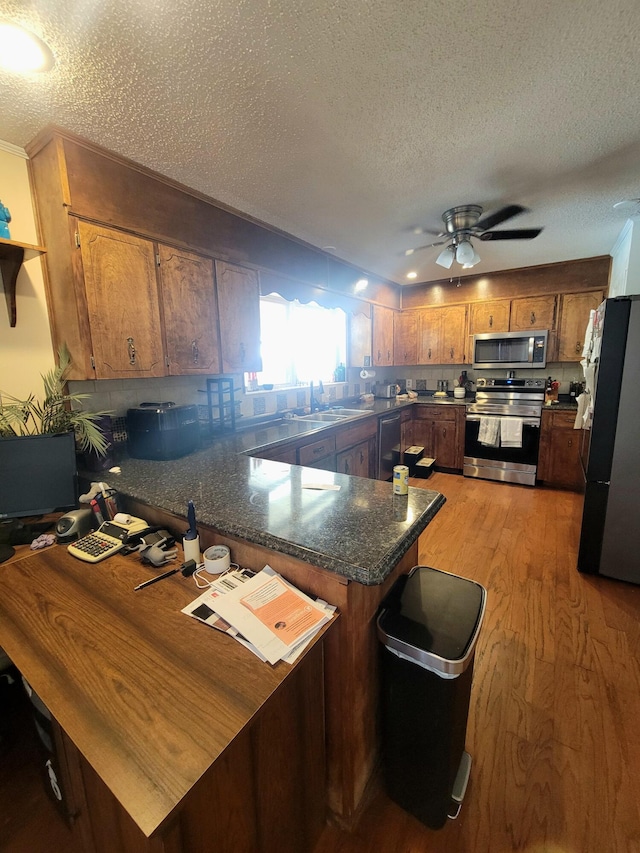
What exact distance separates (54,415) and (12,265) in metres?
0.77

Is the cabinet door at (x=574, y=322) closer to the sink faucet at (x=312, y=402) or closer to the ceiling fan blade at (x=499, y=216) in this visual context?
the ceiling fan blade at (x=499, y=216)

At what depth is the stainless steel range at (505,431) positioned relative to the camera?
3992 mm

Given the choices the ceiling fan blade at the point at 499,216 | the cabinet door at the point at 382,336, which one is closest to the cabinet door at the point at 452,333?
the cabinet door at the point at 382,336

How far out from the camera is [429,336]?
4902 mm

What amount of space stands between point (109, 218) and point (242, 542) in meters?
1.81

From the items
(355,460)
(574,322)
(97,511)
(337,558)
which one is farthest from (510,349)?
(97,511)

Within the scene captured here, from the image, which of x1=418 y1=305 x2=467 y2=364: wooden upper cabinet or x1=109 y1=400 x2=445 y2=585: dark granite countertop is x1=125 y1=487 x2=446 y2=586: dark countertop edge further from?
x1=418 y1=305 x2=467 y2=364: wooden upper cabinet

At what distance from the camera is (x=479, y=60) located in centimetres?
130

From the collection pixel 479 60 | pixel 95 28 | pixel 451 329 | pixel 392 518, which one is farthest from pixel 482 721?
pixel 451 329

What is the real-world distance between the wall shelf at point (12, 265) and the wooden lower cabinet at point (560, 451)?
451 cm

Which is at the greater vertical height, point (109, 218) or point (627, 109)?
point (627, 109)

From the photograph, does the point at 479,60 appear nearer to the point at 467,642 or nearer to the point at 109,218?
the point at 109,218

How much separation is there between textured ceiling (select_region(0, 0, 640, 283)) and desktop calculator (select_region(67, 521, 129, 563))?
1.74 metres

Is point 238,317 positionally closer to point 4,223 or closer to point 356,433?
point 4,223
